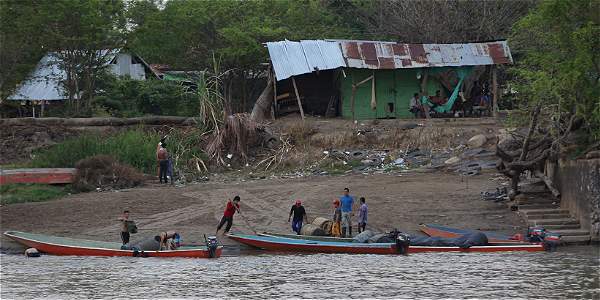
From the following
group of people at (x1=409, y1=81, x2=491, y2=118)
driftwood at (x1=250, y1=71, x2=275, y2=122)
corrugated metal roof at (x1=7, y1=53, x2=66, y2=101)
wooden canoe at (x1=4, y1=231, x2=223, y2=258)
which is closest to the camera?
wooden canoe at (x1=4, y1=231, x2=223, y2=258)

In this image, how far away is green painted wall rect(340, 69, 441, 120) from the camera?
37.5 meters

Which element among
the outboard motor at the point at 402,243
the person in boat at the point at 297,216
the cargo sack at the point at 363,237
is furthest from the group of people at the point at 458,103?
the outboard motor at the point at 402,243

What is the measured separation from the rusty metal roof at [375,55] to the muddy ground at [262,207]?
700 centimetres

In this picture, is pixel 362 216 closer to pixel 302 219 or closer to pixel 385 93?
pixel 302 219

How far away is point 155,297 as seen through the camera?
17719 millimetres

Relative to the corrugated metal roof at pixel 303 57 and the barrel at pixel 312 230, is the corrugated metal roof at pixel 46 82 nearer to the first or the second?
the corrugated metal roof at pixel 303 57

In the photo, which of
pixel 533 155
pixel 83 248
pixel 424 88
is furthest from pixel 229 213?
pixel 424 88

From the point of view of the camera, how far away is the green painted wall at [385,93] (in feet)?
123

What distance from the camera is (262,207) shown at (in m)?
27.1

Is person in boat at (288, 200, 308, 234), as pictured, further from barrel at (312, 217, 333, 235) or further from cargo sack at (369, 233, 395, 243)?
cargo sack at (369, 233, 395, 243)

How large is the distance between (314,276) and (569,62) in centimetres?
878

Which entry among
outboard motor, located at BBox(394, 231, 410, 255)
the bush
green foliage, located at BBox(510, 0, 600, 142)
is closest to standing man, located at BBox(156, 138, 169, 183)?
the bush

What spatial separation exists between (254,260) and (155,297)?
483 cm

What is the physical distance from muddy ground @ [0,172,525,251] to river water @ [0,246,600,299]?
8.57ft
